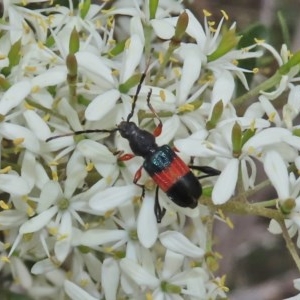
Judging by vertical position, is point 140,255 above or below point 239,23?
above

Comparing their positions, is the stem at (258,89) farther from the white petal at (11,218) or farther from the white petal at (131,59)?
the white petal at (11,218)

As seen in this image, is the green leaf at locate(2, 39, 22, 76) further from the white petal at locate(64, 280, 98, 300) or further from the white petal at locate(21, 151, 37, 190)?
the white petal at locate(64, 280, 98, 300)

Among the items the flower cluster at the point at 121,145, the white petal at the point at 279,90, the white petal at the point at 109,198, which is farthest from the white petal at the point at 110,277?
the white petal at the point at 279,90

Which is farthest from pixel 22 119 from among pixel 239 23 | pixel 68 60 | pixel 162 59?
pixel 239 23

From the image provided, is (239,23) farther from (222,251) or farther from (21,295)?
(21,295)

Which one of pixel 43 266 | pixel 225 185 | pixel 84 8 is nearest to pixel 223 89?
pixel 225 185

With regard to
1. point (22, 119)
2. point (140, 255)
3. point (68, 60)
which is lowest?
point (140, 255)
